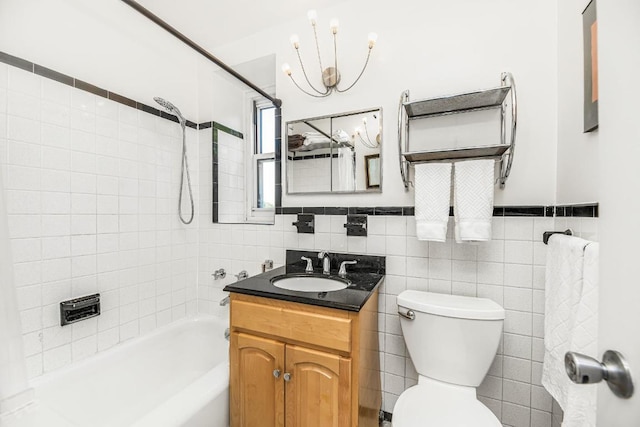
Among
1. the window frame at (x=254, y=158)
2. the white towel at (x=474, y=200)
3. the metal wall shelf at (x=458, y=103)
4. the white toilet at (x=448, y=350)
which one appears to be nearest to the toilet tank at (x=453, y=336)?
the white toilet at (x=448, y=350)

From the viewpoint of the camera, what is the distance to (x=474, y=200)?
1.21m

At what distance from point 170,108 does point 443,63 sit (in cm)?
166

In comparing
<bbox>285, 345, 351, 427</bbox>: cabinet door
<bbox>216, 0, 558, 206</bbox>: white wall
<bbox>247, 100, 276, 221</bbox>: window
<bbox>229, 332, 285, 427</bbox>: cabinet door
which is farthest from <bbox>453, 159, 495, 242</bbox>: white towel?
<bbox>247, 100, 276, 221</bbox>: window

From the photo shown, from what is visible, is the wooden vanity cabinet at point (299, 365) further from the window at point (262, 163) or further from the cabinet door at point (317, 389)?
the window at point (262, 163)

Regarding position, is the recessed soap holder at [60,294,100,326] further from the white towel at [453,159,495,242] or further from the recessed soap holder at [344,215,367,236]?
the white towel at [453,159,495,242]

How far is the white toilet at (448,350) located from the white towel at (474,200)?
323 mm

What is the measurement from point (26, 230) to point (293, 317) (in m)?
1.27

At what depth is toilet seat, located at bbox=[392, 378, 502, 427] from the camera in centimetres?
98

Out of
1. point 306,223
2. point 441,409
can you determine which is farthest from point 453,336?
point 306,223

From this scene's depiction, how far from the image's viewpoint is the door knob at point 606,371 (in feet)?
1.20

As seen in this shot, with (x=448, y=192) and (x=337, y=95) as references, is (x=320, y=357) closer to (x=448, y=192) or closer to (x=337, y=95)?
(x=448, y=192)

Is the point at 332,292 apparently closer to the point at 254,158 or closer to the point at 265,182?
the point at 265,182

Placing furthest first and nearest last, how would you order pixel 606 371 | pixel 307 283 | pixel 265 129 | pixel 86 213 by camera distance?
1. pixel 265 129
2. pixel 307 283
3. pixel 86 213
4. pixel 606 371

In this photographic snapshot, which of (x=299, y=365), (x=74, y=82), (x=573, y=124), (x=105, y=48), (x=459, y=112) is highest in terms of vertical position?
(x=105, y=48)
